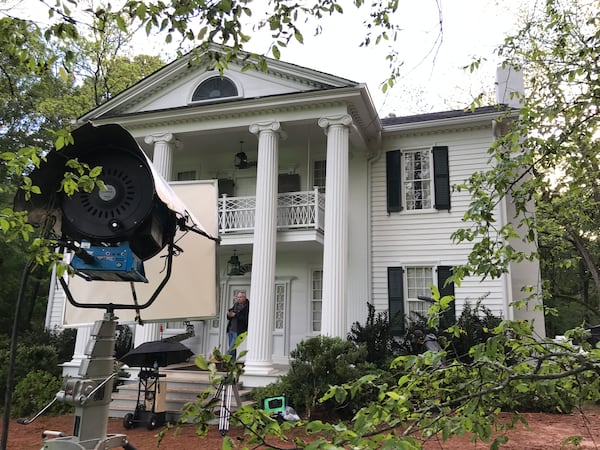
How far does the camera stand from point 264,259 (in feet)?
33.2

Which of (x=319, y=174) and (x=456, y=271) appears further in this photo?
(x=319, y=174)

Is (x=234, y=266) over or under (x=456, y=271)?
over

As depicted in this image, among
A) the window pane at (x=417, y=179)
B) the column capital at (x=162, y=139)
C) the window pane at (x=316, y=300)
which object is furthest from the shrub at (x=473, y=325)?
the column capital at (x=162, y=139)

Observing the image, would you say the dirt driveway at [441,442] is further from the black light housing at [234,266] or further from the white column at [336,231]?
the black light housing at [234,266]

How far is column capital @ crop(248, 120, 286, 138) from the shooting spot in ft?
35.2

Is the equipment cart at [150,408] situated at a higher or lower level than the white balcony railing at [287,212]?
lower

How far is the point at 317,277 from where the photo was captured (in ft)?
40.3

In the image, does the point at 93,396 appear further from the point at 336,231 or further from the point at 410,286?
the point at 410,286

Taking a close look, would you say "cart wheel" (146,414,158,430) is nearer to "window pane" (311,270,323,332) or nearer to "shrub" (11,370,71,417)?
"shrub" (11,370,71,417)

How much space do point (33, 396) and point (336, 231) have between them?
280 inches

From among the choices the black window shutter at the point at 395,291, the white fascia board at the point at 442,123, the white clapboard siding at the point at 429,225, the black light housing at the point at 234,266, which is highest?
the white fascia board at the point at 442,123

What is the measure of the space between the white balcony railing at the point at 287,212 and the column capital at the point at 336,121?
61.9 inches

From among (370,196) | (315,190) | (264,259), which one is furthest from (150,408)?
(370,196)

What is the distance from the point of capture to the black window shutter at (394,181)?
1190 centimetres
